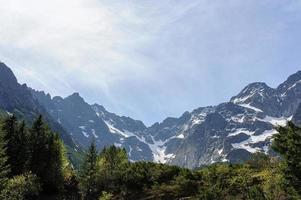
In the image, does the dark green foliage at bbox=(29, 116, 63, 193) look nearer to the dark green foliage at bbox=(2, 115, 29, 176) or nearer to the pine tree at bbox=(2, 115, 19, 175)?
the dark green foliage at bbox=(2, 115, 29, 176)

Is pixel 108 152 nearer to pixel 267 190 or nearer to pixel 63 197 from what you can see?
pixel 63 197

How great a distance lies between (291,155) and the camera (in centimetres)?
5619

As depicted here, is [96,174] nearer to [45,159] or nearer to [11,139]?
[45,159]

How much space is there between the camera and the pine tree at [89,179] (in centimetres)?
10888

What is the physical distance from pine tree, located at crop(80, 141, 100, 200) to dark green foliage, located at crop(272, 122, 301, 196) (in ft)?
197

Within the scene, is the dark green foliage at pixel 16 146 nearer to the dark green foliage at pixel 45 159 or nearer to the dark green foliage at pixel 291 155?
the dark green foliage at pixel 45 159

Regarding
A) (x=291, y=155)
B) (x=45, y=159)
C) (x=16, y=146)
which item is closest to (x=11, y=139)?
(x=16, y=146)

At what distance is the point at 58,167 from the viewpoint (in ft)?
371

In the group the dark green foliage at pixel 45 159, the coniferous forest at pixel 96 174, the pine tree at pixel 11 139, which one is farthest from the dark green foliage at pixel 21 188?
the pine tree at pixel 11 139

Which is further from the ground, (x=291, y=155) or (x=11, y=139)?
(x=11, y=139)

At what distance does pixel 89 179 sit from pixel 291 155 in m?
63.9

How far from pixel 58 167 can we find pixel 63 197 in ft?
33.3

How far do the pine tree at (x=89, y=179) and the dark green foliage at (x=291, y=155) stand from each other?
60176mm

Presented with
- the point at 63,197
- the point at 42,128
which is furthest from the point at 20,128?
the point at 63,197
